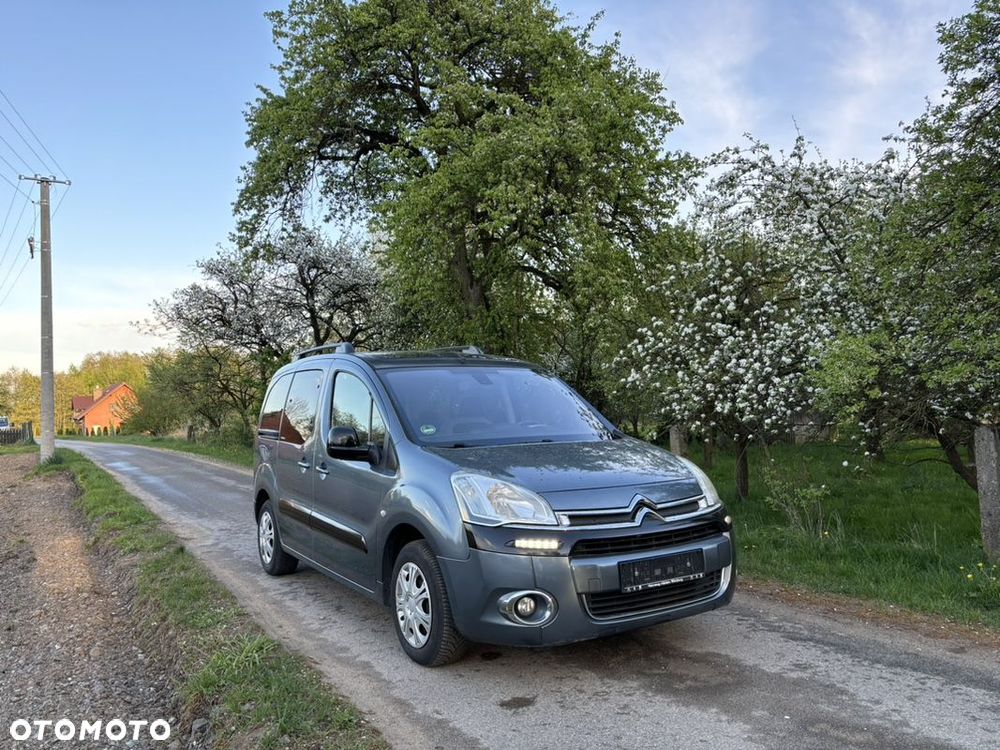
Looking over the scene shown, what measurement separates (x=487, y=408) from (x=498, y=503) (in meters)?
1.31

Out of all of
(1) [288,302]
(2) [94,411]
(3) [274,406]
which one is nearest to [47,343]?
(1) [288,302]

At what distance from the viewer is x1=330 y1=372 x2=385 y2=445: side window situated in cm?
511

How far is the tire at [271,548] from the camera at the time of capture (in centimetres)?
674

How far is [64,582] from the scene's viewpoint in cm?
738

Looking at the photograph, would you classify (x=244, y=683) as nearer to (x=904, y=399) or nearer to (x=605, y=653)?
(x=605, y=653)

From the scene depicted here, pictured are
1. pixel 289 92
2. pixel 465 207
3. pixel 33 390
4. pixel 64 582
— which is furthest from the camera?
→ pixel 33 390

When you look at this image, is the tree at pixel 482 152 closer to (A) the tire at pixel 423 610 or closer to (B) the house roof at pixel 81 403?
(A) the tire at pixel 423 610

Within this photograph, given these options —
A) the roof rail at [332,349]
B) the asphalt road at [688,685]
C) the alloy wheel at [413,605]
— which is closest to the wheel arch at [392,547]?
the alloy wheel at [413,605]

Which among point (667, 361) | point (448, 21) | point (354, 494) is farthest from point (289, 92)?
point (354, 494)

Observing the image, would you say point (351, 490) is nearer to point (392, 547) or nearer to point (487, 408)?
point (392, 547)

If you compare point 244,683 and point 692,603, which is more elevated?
point 692,603

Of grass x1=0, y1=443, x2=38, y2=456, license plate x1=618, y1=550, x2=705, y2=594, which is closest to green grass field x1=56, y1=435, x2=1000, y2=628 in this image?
license plate x1=618, y1=550, x2=705, y2=594

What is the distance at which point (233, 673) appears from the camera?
4305mm

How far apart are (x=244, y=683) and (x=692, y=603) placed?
255 centimetres
